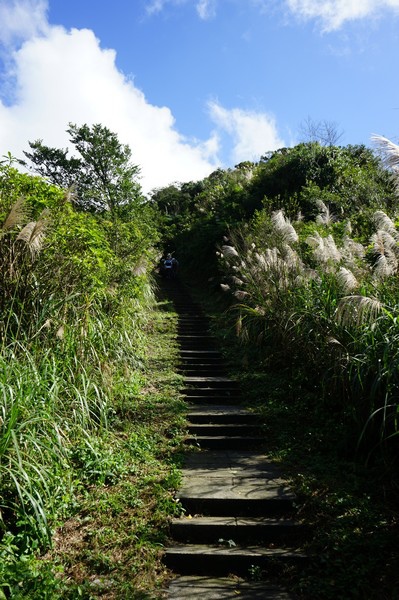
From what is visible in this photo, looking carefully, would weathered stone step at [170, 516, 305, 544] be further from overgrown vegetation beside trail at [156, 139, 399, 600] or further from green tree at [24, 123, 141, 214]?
green tree at [24, 123, 141, 214]

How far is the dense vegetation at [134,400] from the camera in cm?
328

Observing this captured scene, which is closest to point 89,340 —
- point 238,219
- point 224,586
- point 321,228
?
point 224,586

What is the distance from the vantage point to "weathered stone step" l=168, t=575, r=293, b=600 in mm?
3082

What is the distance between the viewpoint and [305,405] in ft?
20.0

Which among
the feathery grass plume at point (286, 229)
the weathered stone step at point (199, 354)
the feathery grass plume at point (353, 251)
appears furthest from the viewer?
the weathered stone step at point (199, 354)

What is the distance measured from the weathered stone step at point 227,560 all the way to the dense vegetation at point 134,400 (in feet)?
0.56

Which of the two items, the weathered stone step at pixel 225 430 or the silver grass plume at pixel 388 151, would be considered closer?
the silver grass plume at pixel 388 151

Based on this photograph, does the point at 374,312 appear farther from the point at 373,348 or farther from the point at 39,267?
the point at 39,267

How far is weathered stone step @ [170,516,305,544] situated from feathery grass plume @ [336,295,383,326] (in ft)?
7.03

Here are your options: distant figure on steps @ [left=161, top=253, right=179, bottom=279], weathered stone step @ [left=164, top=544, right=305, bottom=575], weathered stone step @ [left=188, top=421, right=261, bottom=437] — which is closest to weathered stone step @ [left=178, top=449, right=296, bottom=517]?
weathered stone step @ [left=164, top=544, right=305, bottom=575]

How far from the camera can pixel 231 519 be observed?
396cm

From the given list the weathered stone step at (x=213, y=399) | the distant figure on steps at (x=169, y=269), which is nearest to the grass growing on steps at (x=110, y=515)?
the weathered stone step at (x=213, y=399)

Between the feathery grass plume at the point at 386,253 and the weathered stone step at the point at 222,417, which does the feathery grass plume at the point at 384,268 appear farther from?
the weathered stone step at the point at 222,417

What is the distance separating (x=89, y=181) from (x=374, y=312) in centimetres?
2155
